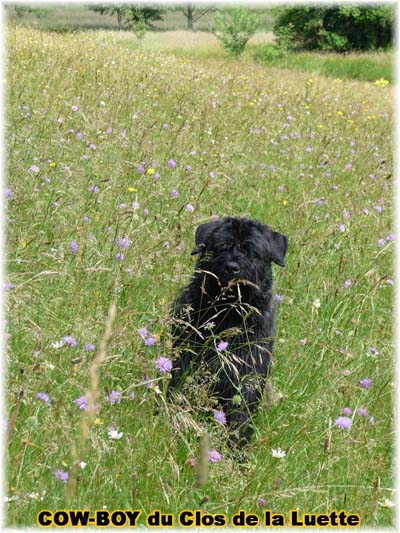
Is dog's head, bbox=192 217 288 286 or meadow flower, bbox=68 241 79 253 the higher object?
meadow flower, bbox=68 241 79 253

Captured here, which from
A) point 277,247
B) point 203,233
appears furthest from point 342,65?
point 203,233

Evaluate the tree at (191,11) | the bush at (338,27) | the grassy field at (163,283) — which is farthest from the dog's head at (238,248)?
the bush at (338,27)

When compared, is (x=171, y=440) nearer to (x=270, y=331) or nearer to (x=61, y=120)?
(x=270, y=331)

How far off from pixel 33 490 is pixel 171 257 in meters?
1.90

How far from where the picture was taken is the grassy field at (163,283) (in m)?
2.52

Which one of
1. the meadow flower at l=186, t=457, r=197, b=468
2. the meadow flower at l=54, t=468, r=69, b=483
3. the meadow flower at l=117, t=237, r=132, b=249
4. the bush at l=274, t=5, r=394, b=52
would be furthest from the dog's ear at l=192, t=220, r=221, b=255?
the bush at l=274, t=5, r=394, b=52

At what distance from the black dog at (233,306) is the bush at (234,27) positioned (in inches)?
893

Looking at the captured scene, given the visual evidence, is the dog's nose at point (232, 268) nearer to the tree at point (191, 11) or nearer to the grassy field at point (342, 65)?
the tree at point (191, 11)

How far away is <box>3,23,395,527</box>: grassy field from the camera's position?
2.52 m

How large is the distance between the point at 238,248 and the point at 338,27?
3362cm

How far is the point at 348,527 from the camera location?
8.81 ft

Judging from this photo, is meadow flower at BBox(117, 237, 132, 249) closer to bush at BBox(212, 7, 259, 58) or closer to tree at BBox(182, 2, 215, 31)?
tree at BBox(182, 2, 215, 31)

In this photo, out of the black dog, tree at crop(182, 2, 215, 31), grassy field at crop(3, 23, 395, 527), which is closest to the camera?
grassy field at crop(3, 23, 395, 527)

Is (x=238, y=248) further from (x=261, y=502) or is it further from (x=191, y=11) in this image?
(x=191, y=11)
